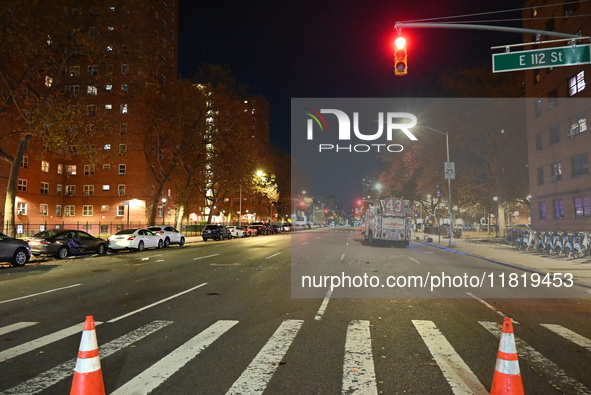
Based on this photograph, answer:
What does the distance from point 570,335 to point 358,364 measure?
4.03 metres

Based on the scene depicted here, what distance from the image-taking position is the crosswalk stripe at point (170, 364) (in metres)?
4.45

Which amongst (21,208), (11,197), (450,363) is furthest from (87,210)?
(450,363)

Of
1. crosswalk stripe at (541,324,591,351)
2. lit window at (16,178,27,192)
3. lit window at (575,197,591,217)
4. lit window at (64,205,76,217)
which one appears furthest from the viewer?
lit window at (64,205,76,217)

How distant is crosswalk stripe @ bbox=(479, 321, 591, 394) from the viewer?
4492mm

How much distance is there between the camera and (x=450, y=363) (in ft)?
17.3

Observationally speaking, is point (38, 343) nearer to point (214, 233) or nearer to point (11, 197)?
point (11, 197)

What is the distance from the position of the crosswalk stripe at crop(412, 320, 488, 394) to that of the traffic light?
7.11 metres

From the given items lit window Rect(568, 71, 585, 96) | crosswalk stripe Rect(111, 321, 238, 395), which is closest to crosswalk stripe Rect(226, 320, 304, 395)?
crosswalk stripe Rect(111, 321, 238, 395)

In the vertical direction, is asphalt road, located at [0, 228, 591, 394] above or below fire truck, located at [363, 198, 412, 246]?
below

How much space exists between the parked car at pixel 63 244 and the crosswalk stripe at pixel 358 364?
58.2 feet

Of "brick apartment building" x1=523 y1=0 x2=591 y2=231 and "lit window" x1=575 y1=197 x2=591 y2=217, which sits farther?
"brick apartment building" x1=523 y1=0 x2=591 y2=231

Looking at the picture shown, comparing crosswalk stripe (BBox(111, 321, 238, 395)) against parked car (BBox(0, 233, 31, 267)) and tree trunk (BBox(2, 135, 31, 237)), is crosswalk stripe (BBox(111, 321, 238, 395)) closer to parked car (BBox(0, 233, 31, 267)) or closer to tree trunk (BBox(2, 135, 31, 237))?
parked car (BBox(0, 233, 31, 267))

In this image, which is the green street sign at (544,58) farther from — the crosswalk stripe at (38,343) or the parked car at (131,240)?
the parked car at (131,240)

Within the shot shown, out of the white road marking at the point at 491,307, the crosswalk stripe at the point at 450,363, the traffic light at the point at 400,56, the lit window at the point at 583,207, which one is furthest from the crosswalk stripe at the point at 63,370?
the lit window at the point at 583,207
